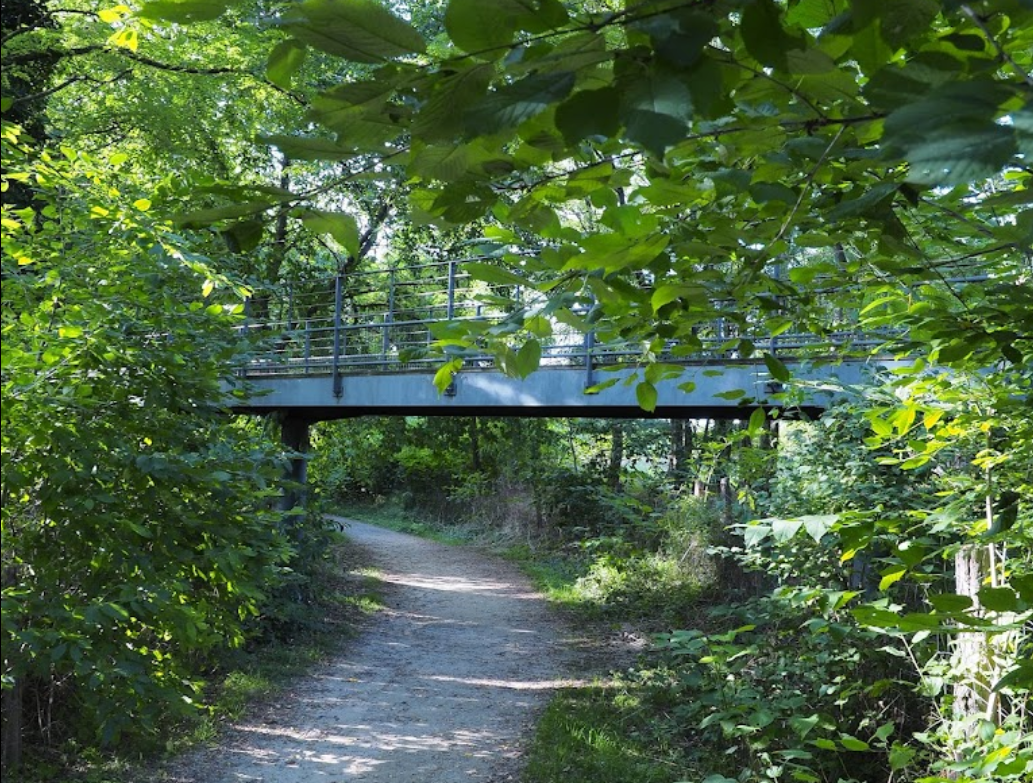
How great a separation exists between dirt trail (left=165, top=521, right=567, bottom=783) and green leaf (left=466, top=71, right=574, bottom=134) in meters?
6.36

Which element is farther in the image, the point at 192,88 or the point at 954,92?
the point at 192,88

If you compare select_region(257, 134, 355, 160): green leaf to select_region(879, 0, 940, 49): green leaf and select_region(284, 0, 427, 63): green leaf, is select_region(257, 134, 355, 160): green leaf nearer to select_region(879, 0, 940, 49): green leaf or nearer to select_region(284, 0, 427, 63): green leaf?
select_region(284, 0, 427, 63): green leaf

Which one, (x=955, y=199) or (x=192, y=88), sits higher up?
(x=192, y=88)

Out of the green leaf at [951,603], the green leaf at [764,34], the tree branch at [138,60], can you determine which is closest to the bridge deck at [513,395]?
the tree branch at [138,60]

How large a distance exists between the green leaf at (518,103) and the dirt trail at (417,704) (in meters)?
6.36

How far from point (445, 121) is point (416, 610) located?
12074 mm

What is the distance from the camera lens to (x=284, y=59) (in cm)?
109

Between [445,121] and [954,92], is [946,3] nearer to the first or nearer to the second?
[954,92]

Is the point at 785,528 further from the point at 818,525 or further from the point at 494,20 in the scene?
the point at 494,20

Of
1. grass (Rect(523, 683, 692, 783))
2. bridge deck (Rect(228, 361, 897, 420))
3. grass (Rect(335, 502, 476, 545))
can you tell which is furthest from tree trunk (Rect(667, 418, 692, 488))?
grass (Rect(523, 683, 692, 783))

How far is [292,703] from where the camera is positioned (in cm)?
812

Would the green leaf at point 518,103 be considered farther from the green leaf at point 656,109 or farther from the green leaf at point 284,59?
the green leaf at point 284,59

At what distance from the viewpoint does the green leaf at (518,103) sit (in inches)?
32.4

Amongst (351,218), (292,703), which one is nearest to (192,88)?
(292,703)
